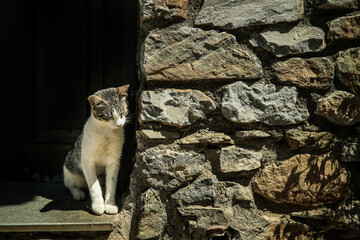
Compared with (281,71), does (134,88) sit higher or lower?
lower

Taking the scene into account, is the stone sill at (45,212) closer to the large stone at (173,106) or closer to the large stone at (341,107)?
the large stone at (173,106)

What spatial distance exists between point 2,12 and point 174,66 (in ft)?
6.24

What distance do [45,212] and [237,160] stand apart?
1.34 meters

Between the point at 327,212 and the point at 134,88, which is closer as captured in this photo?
the point at 327,212

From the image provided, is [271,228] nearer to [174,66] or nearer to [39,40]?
[174,66]

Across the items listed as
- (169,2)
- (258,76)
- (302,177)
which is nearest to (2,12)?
(169,2)

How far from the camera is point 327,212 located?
1775 millimetres

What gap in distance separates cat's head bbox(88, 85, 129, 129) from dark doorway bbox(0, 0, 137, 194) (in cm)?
46

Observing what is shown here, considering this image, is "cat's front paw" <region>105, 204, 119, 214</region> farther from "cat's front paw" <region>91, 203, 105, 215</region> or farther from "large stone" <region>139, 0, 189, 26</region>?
"large stone" <region>139, 0, 189, 26</region>

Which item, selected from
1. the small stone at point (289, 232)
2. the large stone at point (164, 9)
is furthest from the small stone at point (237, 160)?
the large stone at point (164, 9)

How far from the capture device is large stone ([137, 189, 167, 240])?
1771 millimetres

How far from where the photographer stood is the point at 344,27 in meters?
1.70

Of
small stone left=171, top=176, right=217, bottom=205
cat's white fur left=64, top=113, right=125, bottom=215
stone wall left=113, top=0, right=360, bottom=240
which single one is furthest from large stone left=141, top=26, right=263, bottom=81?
small stone left=171, top=176, right=217, bottom=205

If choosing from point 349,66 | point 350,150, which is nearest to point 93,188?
point 350,150
